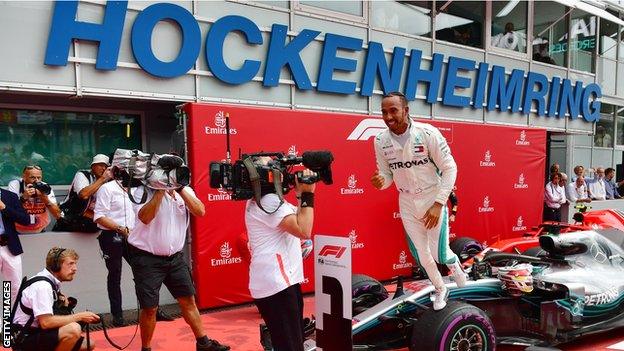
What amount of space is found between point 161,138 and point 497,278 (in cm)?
484

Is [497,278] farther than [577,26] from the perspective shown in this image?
No

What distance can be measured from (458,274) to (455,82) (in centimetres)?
612

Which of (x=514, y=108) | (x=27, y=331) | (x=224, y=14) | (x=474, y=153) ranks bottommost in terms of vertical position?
(x=27, y=331)

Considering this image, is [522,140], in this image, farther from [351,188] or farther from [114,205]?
[114,205]

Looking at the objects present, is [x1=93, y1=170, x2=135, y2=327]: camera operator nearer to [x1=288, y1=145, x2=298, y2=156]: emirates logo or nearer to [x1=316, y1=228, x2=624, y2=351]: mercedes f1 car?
[x1=288, y1=145, x2=298, y2=156]: emirates logo

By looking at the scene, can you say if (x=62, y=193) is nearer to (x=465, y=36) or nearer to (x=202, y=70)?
(x=202, y=70)

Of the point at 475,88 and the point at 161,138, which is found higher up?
the point at 475,88

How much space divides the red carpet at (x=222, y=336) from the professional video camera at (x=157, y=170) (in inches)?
65.2

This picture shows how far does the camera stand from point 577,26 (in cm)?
1342

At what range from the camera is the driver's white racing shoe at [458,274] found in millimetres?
3898

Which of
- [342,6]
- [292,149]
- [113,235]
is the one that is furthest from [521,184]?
[113,235]

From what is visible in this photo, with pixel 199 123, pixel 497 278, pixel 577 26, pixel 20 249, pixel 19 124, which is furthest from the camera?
pixel 577 26

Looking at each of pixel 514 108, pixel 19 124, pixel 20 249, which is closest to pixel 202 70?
pixel 19 124

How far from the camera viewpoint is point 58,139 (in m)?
6.49
